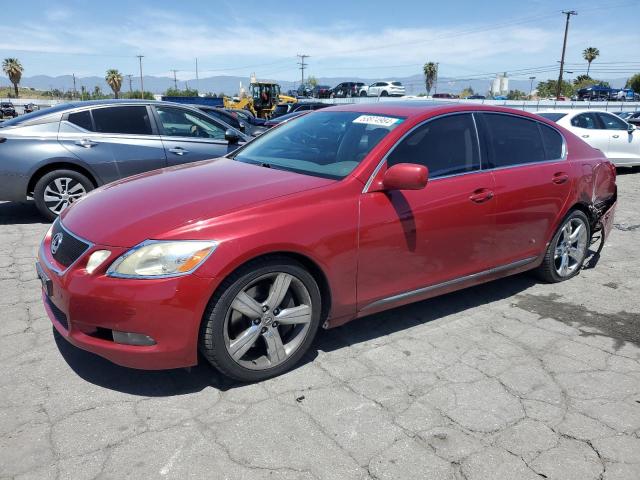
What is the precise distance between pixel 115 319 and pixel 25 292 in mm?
2174

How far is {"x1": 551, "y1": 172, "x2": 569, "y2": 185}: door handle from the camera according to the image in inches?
171

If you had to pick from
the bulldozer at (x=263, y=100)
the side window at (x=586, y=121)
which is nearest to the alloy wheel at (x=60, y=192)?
the side window at (x=586, y=121)

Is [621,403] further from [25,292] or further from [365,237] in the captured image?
[25,292]

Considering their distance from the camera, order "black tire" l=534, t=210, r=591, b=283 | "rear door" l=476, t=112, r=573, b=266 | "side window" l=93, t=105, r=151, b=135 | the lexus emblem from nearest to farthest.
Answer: the lexus emblem
"rear door" l=476, t=112, r=573, b=266
"black tire" l=534, t=210, r=591, b=283
"side window" l=93, t=105, r=151, b=135

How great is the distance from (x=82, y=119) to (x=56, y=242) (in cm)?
405

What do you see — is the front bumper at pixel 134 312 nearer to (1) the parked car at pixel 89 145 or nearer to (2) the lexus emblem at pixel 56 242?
(2) the lexus emblem at pixel 56 242

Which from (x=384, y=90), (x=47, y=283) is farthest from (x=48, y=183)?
(x=384, y=90)

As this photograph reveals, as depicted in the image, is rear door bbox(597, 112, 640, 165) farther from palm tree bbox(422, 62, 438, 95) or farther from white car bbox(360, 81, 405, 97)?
palm tree bbox(422, 62, 438, 95)

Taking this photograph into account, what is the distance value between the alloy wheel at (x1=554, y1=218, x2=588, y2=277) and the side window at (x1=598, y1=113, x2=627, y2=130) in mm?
7770

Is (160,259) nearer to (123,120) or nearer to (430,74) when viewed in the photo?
(123,120)

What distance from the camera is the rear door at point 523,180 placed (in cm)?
396

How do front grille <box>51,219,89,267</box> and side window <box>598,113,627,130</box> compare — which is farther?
side window <box>598,113,627,130</box>

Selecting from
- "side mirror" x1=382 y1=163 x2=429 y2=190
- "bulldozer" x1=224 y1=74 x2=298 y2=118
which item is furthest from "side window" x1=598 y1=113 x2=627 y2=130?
"bulldozer" x1=224 y1=74 x2=298 y2=118

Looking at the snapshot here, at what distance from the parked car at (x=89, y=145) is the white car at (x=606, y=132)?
7.39 meters
